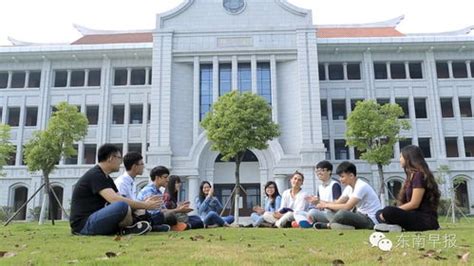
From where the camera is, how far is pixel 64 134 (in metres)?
17.3

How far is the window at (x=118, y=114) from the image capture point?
27.8 metres

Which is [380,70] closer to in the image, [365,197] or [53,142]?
[53,142]

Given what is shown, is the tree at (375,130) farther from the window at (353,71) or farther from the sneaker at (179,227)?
the sneaker at (179,227)

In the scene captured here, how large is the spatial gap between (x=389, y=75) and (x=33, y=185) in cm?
2327

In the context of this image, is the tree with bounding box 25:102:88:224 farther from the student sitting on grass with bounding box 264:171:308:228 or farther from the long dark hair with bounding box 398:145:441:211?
the long dark hair with bounding box 398:145:441:211

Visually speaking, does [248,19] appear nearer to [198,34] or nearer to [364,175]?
[198,34]

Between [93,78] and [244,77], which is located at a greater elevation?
[93,78]

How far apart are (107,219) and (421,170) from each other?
3987 mm

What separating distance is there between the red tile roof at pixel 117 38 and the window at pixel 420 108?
18413 millimetres

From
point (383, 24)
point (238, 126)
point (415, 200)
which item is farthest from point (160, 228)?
point (383, 24)

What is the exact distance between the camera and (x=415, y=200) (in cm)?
540

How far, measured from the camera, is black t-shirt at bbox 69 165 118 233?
5.27 m

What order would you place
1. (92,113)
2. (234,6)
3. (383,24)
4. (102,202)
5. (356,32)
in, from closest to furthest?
(102,202) < (234,6) < (92,113) < (356,32) < (383,24)

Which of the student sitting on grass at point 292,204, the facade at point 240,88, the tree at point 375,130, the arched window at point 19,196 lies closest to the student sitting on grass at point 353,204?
the student sitting on grass at point 292,204
